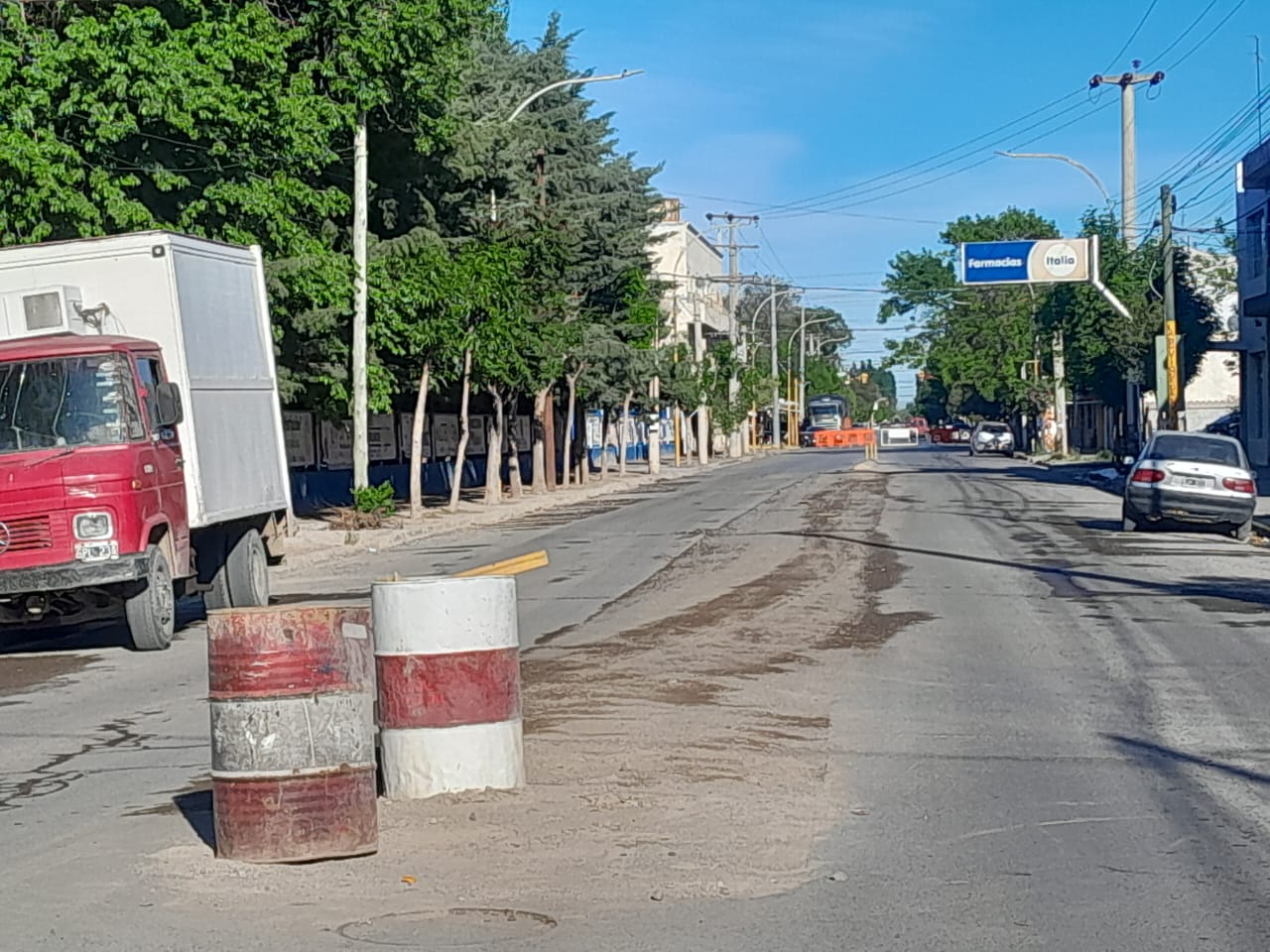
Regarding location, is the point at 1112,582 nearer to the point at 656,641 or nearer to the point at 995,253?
the point at 656,641

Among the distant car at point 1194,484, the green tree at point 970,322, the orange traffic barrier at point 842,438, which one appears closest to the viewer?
the distant car at point 1194,484

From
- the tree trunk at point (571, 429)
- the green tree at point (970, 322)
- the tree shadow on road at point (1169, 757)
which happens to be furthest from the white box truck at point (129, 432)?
the green tree at point (970, 322)

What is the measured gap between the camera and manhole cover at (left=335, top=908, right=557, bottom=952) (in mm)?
6055

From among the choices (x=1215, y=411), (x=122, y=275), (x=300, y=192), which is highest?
(x=300, y=192)

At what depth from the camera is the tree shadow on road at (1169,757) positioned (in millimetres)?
8922

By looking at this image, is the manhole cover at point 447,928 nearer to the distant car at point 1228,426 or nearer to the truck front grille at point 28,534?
the truck front grille at point 28,534

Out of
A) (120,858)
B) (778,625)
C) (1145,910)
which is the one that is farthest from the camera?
(778,625)

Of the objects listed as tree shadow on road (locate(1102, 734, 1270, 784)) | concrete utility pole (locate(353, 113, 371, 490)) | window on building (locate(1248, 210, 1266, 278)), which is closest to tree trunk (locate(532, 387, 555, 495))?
concrete utility pole (locate(353, 113, 371, 490))

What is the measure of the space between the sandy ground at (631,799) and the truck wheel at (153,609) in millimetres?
3378

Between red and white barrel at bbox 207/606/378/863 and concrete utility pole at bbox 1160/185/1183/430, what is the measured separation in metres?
34.7

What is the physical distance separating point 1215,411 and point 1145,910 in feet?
227

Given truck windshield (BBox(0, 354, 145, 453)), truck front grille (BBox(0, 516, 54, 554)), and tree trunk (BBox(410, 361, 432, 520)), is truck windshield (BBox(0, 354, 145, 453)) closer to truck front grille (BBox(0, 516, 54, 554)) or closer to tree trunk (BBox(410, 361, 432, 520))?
truck front grille (BBox(0, 516, 54, 554))

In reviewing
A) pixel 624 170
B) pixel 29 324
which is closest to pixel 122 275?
pixel 29 324

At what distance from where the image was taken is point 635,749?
949cm
